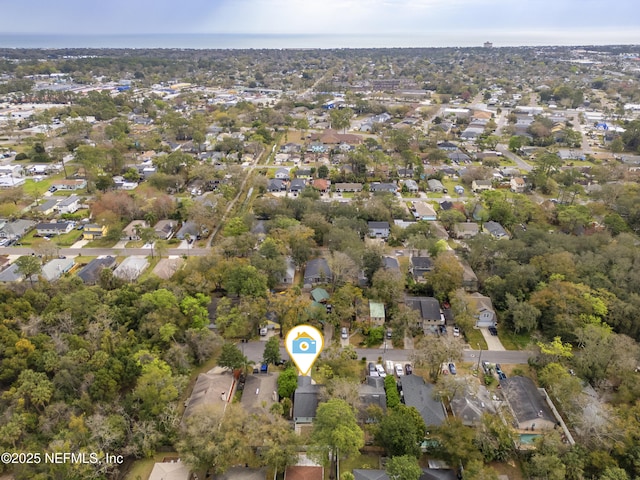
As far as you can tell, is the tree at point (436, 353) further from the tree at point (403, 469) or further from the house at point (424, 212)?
the house at point (424, 212)

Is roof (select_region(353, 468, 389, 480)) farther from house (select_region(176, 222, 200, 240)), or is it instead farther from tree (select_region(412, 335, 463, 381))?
house (select_region(176, 222, 200, 240))

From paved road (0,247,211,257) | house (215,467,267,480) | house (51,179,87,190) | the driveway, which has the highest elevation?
house (51,179,87,190)

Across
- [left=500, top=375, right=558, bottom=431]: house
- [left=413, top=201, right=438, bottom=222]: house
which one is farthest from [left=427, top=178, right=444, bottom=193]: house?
[left=500, top=375, right=558, bottom=431]: house

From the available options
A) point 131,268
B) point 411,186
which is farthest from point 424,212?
point 131,268

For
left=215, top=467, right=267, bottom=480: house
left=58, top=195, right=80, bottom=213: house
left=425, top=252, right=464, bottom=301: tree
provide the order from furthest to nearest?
left=58, top=195, right=80, bottom=213: house, left=425, top=252, right=464, bottom=301: tree, left=215, top=467, right=267, bottom=480: house

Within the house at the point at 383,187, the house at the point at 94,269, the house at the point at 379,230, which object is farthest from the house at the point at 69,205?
the house at the point at 383,187

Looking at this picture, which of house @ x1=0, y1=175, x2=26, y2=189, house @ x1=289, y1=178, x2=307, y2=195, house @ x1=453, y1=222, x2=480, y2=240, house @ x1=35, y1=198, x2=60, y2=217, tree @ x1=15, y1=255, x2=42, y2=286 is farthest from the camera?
house @ x1=0, y1=175, x2=26, y2=189

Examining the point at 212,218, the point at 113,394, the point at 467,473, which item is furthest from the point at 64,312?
the point at 467,473

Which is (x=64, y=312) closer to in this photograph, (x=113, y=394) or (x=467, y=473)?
(x=113, y=394)
